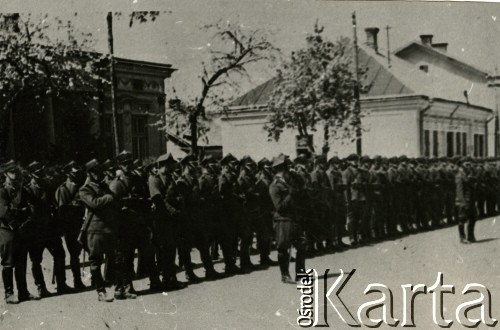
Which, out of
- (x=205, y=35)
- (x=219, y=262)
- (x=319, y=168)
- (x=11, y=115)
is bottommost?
(x=219, y=262)

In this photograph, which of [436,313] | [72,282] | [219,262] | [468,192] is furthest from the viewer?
[468,192]

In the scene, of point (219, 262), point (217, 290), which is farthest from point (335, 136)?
point (217, 290)

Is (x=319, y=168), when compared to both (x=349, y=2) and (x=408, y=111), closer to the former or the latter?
(x=349, y=2)

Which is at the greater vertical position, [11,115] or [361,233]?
[11,115]

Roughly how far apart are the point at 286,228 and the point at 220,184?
1.83 m

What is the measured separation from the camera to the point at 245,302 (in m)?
9.05

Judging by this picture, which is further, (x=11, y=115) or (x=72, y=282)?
(x=11, y=115)

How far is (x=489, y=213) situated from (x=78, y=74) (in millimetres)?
9123

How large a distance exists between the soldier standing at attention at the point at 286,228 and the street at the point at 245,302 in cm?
32

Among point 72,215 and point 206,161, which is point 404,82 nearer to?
point 206,161

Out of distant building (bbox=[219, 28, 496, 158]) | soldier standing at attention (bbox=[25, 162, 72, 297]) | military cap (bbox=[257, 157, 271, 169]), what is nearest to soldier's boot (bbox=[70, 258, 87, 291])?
soldier standing at attention (bbox=[25, 162, 72, 297])

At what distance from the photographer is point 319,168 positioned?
543 inches

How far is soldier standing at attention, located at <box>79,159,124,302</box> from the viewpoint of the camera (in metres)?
8.92

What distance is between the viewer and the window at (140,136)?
46.3 feet
